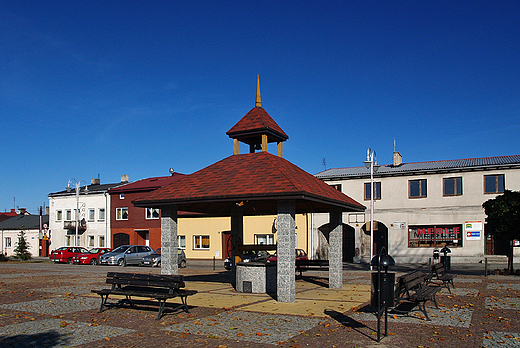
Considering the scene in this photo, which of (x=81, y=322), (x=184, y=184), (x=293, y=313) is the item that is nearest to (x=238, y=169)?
(x=184, y=184)

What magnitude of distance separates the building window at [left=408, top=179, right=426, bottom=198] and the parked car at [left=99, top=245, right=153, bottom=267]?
814 inches

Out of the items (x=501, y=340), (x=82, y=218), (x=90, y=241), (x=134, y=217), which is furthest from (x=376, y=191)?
(x=82, y=218)

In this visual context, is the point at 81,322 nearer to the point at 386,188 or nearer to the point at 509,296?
the point at 509,296

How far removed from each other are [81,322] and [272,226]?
32.3 m

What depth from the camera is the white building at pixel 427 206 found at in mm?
36219

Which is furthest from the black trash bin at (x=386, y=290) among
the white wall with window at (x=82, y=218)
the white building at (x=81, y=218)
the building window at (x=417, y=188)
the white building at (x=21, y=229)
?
the white building at (x=21, y=229)

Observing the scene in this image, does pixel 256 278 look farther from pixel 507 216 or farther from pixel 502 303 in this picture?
pixel 507 216

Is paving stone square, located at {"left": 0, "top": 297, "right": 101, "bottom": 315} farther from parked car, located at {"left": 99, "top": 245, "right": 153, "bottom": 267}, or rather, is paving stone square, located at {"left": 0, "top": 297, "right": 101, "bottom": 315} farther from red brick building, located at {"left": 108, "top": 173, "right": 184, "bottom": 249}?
red brick building, located at {"left": 108, "top": 173, "right": 184, "bottom": 249}

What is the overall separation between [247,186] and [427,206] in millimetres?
27506

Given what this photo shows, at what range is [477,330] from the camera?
9305 mm

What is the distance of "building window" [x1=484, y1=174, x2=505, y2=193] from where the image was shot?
35.7 meters

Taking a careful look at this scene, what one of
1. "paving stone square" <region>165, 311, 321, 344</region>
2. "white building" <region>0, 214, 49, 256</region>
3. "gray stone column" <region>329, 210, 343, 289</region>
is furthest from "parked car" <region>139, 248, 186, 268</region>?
"white building" <region>0, 214, 49, 256</region>

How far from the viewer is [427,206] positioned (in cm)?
3803

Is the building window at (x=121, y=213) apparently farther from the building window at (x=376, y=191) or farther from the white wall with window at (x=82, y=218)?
the building window at (x=376, y=191)
